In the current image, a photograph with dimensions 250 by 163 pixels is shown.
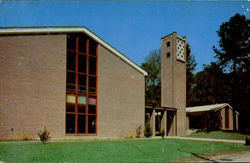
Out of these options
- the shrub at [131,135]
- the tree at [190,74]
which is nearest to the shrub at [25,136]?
the shrub at [131,135]

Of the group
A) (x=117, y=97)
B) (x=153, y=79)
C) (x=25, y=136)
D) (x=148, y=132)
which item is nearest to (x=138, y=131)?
(x=148, y=132)

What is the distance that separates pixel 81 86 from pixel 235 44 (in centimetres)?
2052

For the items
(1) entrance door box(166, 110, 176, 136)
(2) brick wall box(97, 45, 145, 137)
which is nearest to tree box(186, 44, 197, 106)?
(1) entrance door box(166, 110, 176, 136)

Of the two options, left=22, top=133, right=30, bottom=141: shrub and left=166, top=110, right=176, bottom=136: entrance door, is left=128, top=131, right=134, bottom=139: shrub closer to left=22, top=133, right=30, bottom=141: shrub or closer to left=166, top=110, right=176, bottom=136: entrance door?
left=166, top=110, right=176, bottom=136: entrance door

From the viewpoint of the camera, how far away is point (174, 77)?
81.7ft

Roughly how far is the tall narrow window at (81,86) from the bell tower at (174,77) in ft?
31.9

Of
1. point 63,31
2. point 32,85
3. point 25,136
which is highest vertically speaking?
point 63,31

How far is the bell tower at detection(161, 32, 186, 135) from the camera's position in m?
24.8

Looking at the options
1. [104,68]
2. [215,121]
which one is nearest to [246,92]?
[215,121]

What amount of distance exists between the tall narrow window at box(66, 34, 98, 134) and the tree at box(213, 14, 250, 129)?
60.4 feet

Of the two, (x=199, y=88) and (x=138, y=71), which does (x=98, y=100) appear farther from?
(x=199, y=88)

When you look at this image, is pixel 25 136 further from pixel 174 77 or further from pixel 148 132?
pixel 174 77

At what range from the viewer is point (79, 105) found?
17.4 metres

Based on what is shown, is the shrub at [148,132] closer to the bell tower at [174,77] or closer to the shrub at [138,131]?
the shrub at [138,131]
